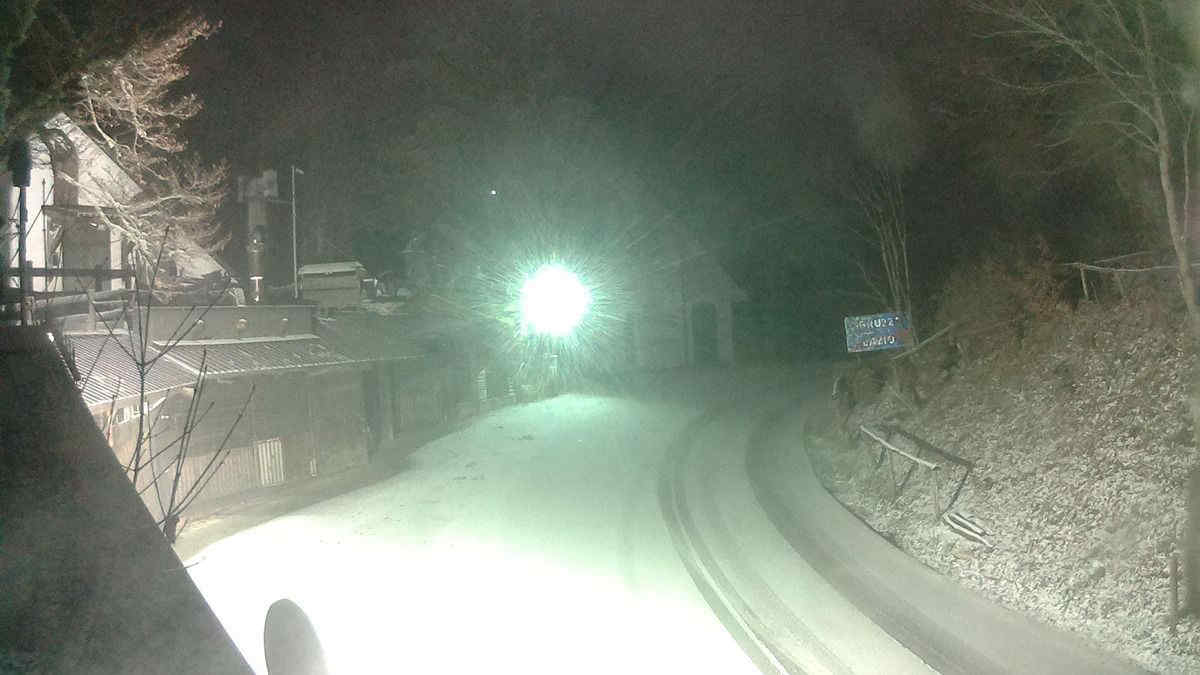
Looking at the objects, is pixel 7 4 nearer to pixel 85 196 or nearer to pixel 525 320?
pixel 85 196

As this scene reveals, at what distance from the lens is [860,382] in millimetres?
20625

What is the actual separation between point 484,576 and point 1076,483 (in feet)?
24.4

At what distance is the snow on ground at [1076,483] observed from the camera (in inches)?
321

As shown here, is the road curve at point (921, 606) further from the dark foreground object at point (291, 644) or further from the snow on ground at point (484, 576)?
the dark foreground object at point (291, 644)

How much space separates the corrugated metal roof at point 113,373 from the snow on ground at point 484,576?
258 cm

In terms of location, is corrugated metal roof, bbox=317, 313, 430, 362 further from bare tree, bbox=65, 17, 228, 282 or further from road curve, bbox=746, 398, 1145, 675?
road curve, bbox=746, 398, 1145, 675

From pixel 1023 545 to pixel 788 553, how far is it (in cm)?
297

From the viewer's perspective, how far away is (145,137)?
1214cm

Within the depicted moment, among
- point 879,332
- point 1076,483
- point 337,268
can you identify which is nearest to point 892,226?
point 879,332

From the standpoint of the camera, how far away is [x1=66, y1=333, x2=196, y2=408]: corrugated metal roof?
1140 centimetres

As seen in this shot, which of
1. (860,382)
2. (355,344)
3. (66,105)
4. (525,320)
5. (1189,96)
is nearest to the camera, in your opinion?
(1189,96)

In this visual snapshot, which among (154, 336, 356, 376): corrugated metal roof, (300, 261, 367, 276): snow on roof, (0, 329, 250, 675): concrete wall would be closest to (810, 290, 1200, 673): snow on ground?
(0, 329, 250, 675): concrete wall

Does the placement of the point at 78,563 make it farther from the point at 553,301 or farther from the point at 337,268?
the point at 553,301

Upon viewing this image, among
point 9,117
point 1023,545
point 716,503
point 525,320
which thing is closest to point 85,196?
point 9,117
